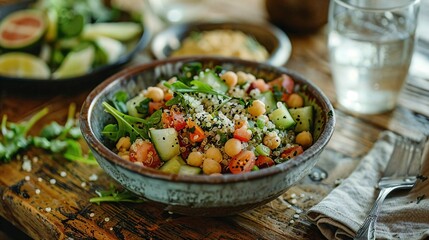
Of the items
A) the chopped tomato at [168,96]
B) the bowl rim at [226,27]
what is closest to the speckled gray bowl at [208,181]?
the chopped tomato at [168,96]

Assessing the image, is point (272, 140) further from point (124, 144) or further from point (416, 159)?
point (416, 159)

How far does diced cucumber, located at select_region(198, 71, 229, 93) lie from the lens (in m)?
1.70

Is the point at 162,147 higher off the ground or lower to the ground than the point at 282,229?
higher

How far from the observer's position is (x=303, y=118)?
165 centimetres

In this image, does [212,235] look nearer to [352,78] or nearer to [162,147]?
[162,147]

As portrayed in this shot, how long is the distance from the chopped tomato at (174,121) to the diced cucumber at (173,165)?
87mm

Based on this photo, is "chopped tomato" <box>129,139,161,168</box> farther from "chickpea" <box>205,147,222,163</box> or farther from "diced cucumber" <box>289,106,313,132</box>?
"diced cucumber" <box>289,106,313,132</box>

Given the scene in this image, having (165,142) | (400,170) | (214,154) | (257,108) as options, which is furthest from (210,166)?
(400,170)

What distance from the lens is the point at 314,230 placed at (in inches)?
61.1

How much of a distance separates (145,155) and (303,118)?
1.58ft

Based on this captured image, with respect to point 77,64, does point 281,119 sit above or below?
above

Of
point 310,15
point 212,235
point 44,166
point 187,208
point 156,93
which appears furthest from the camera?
point 310,15

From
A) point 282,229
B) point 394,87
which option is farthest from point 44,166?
point 394,87

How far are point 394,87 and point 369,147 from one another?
28cm
